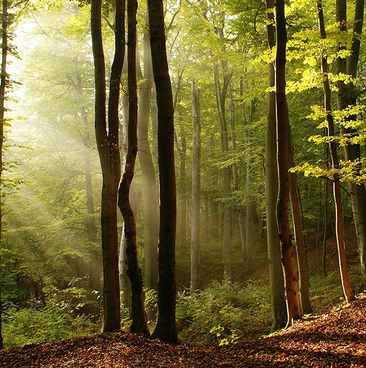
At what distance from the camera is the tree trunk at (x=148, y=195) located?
8836 mm

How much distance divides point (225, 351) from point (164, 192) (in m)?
2.52

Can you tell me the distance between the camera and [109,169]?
5.29 metres

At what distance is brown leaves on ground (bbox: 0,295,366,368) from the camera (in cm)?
318

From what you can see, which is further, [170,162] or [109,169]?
[109,169]

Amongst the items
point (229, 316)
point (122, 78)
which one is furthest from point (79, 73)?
point (229, 316)

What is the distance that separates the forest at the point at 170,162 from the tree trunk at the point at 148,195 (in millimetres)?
46

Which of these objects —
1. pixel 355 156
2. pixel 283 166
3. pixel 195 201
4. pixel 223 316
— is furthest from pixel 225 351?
pixel 195 201

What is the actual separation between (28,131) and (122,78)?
34.5 feet

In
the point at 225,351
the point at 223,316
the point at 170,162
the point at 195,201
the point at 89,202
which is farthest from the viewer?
the point at 89,202

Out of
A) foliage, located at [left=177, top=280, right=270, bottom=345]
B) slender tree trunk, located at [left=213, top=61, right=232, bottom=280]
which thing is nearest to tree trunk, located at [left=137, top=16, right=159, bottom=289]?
foliage, located at [left=177, top=280, right=270, bottom=345]

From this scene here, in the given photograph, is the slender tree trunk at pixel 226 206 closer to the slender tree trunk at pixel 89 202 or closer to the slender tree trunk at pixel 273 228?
the slender tree trunk at pixel 89 202

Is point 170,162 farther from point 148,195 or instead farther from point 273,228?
point 148,195

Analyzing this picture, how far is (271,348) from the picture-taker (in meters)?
3.75

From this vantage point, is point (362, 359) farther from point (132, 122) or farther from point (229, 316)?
point (229, 316)
